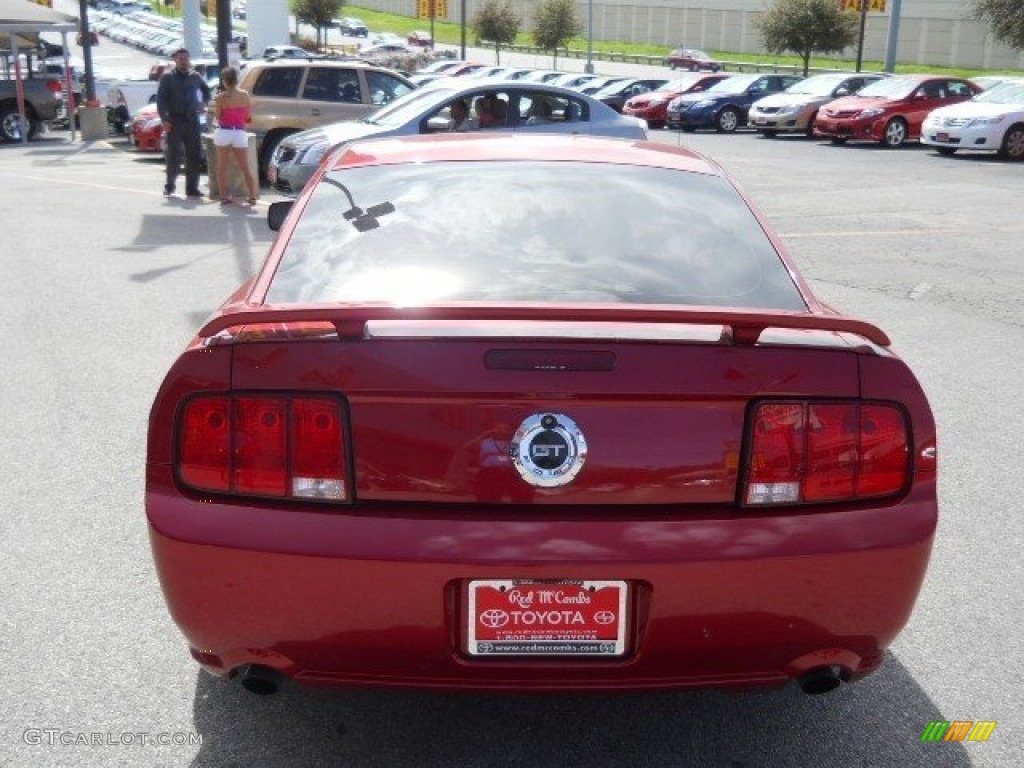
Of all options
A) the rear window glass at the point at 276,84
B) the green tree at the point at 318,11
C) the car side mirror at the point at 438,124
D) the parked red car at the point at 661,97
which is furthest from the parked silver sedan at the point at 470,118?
the green tree at the point at 318,11

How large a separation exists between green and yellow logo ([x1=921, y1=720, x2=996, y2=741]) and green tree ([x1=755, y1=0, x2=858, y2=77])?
51.1m

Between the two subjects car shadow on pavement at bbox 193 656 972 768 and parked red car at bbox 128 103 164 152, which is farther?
parked red car at bbox 128 103 164 152

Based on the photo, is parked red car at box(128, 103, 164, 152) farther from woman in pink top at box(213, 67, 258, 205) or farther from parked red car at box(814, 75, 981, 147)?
parked red car at box(814, 75, 981, 147)

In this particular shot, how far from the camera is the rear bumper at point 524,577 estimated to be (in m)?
2.77

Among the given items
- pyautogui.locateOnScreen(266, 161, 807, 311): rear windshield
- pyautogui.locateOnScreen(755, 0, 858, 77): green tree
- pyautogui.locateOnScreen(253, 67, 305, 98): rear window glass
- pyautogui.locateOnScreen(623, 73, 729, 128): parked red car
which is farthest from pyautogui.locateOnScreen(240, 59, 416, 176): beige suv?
pyautogui.locateOnScreen(755, 0, 858, 77): green tree

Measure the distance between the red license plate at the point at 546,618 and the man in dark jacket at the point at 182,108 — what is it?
13897 mm

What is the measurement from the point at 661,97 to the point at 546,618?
35.8 meters

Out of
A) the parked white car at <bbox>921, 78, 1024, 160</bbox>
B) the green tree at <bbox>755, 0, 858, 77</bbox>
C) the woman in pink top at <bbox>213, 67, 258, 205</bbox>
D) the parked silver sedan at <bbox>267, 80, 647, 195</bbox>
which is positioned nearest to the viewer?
the parked silver sedan at <bbox>267, 80, 647, 195</bbox>

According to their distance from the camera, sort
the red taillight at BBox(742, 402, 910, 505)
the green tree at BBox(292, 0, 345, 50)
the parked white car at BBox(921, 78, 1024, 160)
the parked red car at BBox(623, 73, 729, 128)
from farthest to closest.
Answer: the green tree at BBox(292, 0, 345, 50) → the parked red car at BBox(623, 73, 729, 128) → the parked white car at BBox(921, 78, 1024, 160) → the red taillight at BBox(742, 402, 910, 505)

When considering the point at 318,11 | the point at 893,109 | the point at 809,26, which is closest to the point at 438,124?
the point at 893,109

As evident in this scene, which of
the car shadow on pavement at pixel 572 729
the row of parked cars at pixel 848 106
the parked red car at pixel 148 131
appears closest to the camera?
the car shadow on pavement at pixel 572 729

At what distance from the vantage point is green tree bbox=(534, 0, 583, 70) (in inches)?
3004

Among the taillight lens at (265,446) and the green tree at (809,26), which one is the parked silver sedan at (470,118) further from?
the green tree at (809,26)

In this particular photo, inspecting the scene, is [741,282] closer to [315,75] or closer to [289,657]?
[289,657]
